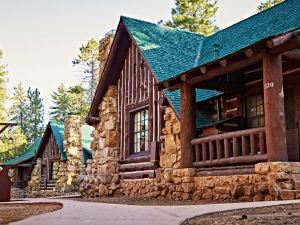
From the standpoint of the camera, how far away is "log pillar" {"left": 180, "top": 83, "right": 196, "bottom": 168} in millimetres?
11797

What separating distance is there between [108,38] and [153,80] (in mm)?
4722

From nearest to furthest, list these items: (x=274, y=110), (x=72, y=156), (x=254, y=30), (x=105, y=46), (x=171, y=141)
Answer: (x=274, y=110) < (x=171, y=141) < (x=254, y=30) < (x=105, y=46) < (x=72, y=156)

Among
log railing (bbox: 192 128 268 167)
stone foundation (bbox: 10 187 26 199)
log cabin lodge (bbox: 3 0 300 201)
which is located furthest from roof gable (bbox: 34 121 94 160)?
log railing (bbox: 192 128 268 167)

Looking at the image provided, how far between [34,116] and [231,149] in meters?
52.6

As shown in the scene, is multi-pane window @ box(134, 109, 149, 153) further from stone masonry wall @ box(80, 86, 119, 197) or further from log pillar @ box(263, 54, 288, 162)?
log pillar @ box(263, 54, 288, 162)

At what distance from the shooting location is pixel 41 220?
17.0 ft

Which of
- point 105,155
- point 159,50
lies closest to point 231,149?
point 159,50

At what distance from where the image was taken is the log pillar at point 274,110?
9.09 meters

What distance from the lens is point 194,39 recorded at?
18.4m

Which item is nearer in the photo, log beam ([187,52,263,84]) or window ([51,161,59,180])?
log beam ([187,52,263,84])

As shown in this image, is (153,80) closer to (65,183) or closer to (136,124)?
(136,124)

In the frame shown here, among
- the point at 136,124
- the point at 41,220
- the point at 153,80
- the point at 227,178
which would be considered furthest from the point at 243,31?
the point at 41,220

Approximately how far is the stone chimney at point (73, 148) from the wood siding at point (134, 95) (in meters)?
9.14

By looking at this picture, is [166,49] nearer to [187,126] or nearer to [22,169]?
[187,126]
